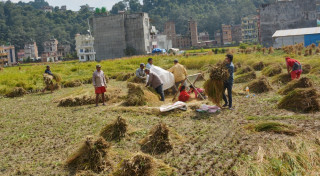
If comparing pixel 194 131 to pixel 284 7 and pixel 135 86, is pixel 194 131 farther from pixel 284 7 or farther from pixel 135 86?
pixel 284 7

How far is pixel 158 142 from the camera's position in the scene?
6199mm

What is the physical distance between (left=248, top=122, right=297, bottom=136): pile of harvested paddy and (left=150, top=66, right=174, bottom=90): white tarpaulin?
492 cm

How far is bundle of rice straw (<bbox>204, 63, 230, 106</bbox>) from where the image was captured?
9.16 meters

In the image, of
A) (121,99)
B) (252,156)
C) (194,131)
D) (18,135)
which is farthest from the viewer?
(121,99)

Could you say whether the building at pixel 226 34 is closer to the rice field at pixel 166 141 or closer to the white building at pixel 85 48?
the white building at pixel 85 48

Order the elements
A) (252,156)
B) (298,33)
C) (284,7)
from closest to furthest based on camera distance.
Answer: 1. (252,156)
2. (298,33)
3. (284,7)

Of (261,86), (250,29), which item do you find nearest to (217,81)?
(261,86)

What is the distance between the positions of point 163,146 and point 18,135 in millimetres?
4193

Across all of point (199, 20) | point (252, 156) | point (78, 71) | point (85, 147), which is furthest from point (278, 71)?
point (199, 20)

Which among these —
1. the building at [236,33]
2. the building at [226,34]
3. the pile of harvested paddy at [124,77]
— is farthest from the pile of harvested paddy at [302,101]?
the building at [236,33]

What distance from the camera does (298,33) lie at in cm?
4166

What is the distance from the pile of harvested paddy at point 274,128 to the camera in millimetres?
6583

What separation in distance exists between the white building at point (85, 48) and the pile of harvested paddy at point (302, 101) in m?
76.0

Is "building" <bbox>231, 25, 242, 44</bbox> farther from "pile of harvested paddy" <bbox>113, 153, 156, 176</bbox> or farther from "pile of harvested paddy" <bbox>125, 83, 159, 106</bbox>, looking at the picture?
"pile of harvested paddy" <bbox>113, 153, 156, 176</bbox>
